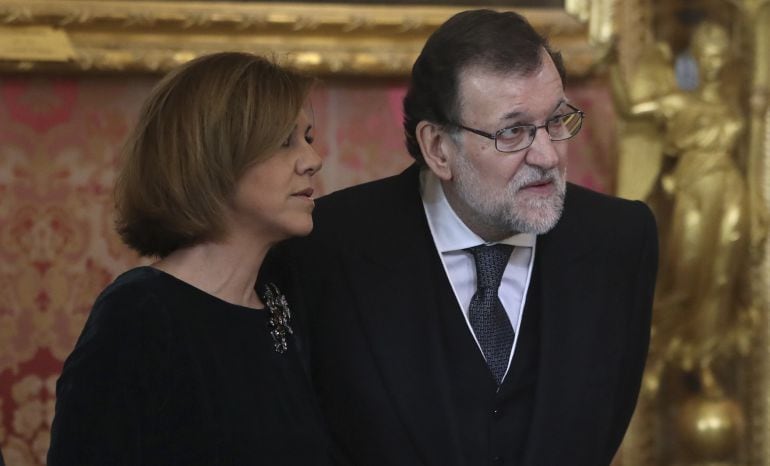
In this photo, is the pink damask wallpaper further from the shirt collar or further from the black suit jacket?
the shirt collar

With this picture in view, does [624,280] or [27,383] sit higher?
[624,280]

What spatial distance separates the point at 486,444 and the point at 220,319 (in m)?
0.65

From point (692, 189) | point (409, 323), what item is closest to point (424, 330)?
point (409, 323)

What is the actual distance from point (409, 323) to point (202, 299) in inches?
21.7

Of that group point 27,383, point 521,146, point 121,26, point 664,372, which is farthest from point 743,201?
point 27,383

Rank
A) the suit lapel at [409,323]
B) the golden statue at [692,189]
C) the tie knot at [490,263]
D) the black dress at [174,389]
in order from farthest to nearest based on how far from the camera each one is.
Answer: the golden statue at [692,189] → the tie knot at [490,263] → the suit lapel at [409,323] → the black dress at [174,389]

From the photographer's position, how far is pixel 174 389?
2068mm

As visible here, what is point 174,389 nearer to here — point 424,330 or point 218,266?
point 218,266

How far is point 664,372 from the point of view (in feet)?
14.0

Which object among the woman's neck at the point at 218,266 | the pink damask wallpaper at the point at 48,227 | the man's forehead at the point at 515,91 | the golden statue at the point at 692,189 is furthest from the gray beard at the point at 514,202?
the pink damask wallpaper at the point at 48,227

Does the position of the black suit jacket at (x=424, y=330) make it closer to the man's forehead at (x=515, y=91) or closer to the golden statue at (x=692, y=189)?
the man's forehead at (x=515, y=91)

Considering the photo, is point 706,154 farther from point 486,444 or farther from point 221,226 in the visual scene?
point 221,226

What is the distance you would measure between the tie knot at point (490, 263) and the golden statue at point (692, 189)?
4.49ft

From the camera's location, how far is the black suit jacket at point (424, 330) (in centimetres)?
251
